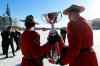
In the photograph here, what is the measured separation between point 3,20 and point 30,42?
10038 centimetres

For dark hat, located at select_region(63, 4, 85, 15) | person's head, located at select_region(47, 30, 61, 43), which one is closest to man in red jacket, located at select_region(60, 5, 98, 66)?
dark hat, located at select_region(63, 4, 85, 15)

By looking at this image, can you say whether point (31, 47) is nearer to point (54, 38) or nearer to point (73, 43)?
point (54, 38)

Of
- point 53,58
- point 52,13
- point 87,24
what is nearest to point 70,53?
point 87,24

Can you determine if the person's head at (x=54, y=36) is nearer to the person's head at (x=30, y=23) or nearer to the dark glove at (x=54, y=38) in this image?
the dark glove at (x=54, y=38)

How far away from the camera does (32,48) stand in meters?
5.41

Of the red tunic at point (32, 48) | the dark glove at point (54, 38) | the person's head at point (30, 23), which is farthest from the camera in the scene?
the person's head at point (30, 23)

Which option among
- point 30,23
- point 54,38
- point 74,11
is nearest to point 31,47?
point 30,23

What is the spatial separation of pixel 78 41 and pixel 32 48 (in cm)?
163

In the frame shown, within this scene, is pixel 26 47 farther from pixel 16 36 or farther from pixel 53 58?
pixel 16 36

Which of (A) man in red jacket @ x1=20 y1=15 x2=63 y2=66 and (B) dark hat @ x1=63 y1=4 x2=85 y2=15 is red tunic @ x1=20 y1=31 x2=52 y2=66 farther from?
(B) dark hat @ x1=63 y1=4 x2=85 y2=15

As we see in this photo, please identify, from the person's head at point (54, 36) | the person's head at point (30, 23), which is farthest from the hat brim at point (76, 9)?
the person's head at point (30, 23)

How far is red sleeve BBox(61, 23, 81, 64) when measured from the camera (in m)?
3.94

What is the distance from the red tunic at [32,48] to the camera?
5395 millimetres

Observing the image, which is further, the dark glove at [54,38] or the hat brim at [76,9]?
the dark glove at [54,38]
